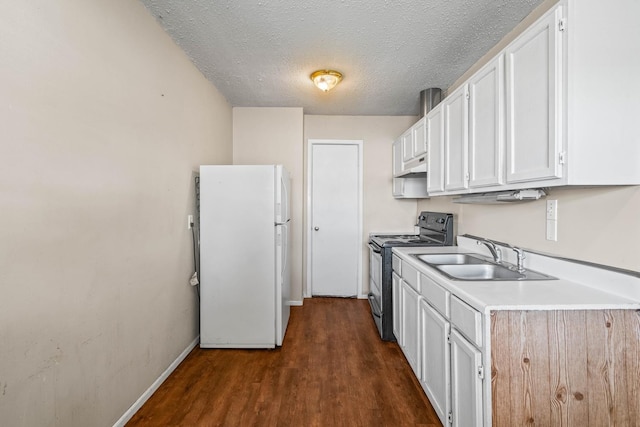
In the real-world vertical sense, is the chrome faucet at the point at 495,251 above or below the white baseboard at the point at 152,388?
above

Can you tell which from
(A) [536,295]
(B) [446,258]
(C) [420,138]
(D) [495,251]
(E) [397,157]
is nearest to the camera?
(A) [536,295]

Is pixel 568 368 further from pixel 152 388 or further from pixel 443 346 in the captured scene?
pixel 152 388

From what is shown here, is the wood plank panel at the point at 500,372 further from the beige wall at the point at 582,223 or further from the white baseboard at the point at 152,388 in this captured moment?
the white baseboard at the point at 152,388

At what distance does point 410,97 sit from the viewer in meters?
3.31

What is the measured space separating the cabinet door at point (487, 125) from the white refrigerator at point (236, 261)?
150 centimetres

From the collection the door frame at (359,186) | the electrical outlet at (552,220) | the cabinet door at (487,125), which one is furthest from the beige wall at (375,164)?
the electrical outlet at (552,220)

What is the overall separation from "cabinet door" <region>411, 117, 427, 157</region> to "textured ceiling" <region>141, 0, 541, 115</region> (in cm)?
45

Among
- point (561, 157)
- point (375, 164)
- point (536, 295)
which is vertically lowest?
point (536, 295)

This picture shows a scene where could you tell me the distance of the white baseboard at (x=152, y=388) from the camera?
1686mm

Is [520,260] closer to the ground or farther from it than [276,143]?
closer to the ground

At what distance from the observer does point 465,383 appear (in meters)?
1.35

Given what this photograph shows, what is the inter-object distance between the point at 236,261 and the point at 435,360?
169 cm

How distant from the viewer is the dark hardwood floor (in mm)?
1748

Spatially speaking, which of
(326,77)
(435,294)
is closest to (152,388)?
(435,294)
